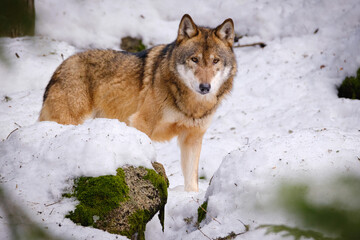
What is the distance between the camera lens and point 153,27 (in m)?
10.3

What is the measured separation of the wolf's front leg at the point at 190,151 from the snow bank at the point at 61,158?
2061 millimetres

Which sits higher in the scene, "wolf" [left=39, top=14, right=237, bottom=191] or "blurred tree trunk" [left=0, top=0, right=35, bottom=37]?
"blurred tree trunk" [left=0, top=0, right=35, bottom=37]

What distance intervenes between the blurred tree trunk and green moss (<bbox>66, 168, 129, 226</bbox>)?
1616 mm

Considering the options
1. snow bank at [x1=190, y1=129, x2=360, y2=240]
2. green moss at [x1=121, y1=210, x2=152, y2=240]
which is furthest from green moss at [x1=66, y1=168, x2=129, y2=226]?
snow bank at [x1=190, y1=129, x2=360, y2=240]

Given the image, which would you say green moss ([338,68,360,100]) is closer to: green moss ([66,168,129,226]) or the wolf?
the wolf

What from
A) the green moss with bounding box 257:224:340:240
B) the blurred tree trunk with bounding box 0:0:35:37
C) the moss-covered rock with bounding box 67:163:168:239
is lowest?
the moss-covered rock with bounding box 67:163:168:239

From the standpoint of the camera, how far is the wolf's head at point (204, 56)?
174 inches

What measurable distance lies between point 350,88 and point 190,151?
4045mm

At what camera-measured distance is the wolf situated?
459 cm

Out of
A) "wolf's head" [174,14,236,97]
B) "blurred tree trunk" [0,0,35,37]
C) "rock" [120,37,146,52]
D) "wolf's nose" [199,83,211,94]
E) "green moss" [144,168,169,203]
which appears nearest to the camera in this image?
"blurred tree trunk" [0,0,35,37]

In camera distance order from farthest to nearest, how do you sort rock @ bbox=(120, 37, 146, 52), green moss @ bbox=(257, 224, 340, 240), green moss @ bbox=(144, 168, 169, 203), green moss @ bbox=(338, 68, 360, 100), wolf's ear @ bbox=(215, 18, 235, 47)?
rock @ bbox=(120, 37, 146, 52) → green moss @ bbox=(338, 68, 360, 100) → wolf's ear @ bbox=(215, 18, 235, 47) → green moss @ bbox=(144, 168, 169, 203) → green moss @ bbox=(257, 224, 340, 240)

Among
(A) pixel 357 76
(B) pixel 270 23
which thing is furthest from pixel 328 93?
(B) pixel 270 23

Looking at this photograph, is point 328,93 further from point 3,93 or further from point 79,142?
point 3,93

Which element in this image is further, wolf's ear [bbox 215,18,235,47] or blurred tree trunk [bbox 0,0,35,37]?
wolf's ear [bbox 215,18,235,47]
